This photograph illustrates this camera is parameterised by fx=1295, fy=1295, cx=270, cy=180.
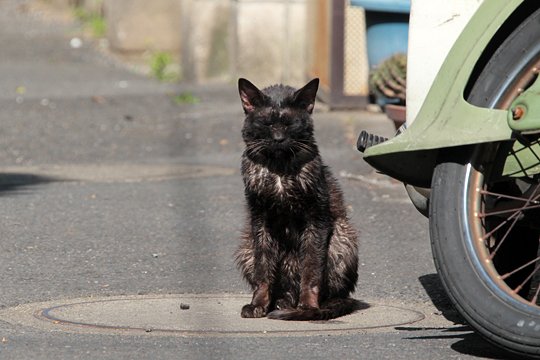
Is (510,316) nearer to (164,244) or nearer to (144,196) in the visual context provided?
(164,244)

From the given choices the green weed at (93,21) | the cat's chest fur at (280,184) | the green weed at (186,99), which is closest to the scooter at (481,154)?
the cat's chest fur at (280,184)

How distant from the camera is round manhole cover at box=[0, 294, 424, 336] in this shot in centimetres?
529

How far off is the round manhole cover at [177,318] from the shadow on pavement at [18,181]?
3462 millimetres

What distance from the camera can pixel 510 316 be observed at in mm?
4453

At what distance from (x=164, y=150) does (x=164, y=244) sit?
4.13 metres

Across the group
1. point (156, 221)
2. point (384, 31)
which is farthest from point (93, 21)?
point (156, 221)

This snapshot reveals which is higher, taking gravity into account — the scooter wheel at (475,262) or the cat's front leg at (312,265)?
the scooter wheel at (475,262)

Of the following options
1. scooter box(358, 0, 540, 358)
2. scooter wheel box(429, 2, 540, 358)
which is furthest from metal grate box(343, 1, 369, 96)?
scooter wheel box(429, 2, 540, 358)

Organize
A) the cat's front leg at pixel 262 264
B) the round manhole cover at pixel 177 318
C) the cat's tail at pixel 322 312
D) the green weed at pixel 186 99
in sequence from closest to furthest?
the round manhole cover at pixel 177 318, the cat's tail at pixel 322 312, the cat's front leg at pixel 262 264, the green weed at pixel 186 99

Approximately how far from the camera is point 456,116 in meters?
4.69

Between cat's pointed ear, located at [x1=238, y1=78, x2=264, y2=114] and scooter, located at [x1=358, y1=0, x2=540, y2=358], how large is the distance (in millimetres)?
950

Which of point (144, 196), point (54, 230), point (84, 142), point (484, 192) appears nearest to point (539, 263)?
point (484, 192)

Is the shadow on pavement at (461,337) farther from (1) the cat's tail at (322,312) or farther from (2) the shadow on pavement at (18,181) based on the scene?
(2) the shadow on pavement at (18,181)

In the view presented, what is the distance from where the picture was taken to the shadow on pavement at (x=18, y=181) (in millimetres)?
9266
